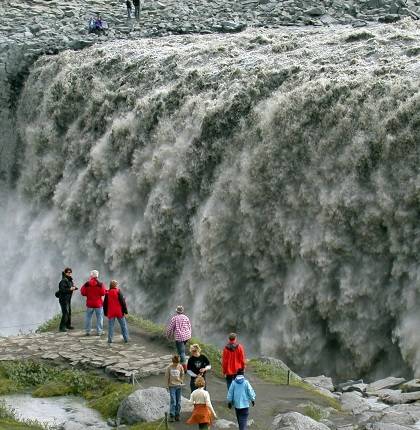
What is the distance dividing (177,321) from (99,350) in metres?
3.02

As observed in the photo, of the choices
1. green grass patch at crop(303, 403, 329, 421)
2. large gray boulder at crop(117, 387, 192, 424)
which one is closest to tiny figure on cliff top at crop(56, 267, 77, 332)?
large gray boulder at crop(117, 387, 192, 424)

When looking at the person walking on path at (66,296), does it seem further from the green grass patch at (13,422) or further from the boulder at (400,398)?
the boulder at (400,398)

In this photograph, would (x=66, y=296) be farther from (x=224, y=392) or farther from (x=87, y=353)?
(x=224, y=392)

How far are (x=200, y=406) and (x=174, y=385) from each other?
1.06 meters

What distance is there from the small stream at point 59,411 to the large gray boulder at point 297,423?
3.49 metres

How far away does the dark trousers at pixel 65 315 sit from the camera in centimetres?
2535

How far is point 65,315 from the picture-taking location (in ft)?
84.1

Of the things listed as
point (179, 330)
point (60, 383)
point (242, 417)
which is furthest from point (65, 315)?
point (242, 417)

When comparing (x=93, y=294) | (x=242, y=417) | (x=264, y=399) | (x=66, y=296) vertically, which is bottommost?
(x=264, y=399)

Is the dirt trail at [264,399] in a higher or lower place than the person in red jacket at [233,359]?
lower

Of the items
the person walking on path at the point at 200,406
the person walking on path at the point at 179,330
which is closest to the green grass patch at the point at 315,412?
the person walking on path at the point at 200,406

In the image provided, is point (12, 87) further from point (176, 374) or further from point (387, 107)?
point (176, 374)

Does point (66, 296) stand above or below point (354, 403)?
above

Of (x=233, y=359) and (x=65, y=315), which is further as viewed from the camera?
(x=65, y=315)
